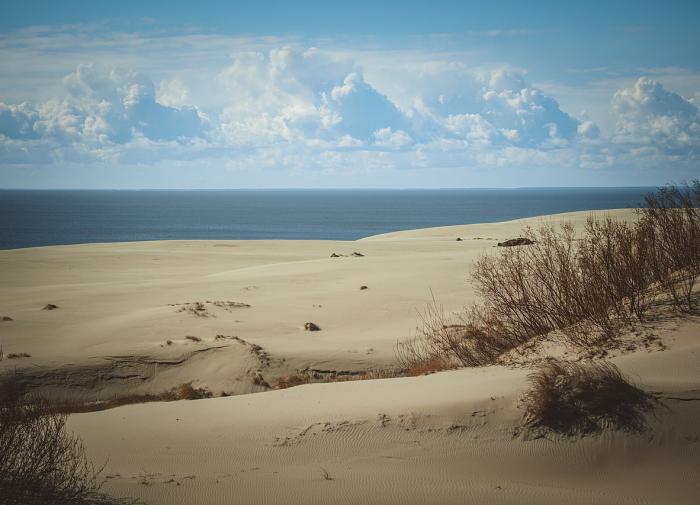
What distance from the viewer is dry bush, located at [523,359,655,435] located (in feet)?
24.0

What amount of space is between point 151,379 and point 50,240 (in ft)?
247

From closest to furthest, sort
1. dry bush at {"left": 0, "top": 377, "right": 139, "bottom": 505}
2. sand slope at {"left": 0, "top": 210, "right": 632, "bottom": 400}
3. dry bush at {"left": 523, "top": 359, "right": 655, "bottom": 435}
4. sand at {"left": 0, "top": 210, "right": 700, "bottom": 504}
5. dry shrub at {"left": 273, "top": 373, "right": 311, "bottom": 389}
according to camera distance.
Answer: dry bush at {"left": 0, "top": 377, "right": 139, "bottom": 505} < sand at {"left": 0, "top": 210, "right": 700, "bottom": 504} < dry bush at {"left": 523, "top": 359, "right": 655, "bottom": 435} < dry shrub at {"left": 273, "top": 373, "right": 311, "bottom": 389} < sand slope at {"left": 0, "top": 210, "right": 632, "bottom": 400}

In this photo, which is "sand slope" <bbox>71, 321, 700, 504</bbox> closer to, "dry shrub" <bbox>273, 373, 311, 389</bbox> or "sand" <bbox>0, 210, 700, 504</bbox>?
"sand" <bbox>0, 210, 700, 504</bbox>

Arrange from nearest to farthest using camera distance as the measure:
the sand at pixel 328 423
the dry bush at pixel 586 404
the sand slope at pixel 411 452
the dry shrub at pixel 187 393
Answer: the sand slope at pixel 411 452 → the sand at pixel 328 423 → the dry bush at pixel 586 404 → the dry shrub at pixel 187 393

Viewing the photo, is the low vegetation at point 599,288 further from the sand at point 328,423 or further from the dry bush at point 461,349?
the sand at point 328,423

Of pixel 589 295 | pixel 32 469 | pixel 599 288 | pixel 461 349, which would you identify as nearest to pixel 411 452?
pixel 32 469

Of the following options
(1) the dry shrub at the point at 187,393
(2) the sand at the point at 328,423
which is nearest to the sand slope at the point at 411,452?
(2) the sand at the point at 328,423

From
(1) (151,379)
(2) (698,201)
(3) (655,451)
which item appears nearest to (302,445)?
(3) (655,451)

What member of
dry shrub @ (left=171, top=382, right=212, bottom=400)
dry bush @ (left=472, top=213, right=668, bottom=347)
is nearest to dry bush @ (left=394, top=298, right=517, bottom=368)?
dry bush @ (left=472, top=213, right=668, bottom=347)

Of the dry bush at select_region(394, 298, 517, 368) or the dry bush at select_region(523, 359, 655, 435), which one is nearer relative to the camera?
the dry bush at select_region(523, 359, 655, 435)

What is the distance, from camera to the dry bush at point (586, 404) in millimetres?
7312

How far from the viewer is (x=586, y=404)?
293 inches

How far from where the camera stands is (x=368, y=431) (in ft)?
25.2

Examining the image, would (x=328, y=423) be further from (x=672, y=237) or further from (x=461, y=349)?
(x=672, y=237)
